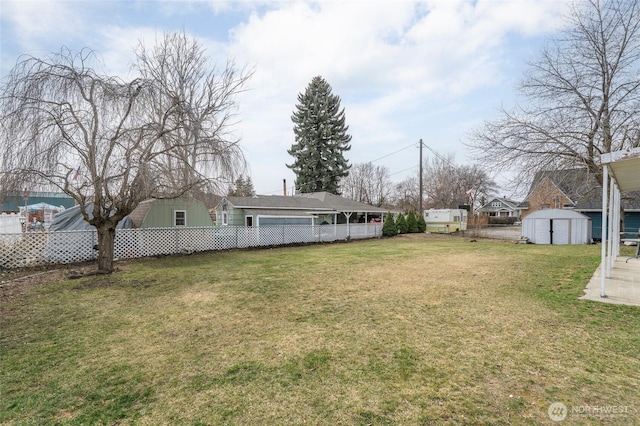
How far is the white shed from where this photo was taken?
15680 mm

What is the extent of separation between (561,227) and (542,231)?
33.3 inches

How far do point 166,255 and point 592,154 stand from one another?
1677 centimetres

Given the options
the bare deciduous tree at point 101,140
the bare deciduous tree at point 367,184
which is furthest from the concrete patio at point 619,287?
the bare deciduous tree at point 367,184

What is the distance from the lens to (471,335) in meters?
3.63

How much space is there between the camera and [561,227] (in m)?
15.8

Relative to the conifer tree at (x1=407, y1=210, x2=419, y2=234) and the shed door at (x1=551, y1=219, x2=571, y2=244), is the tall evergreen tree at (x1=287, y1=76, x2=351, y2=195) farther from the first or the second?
the shed door at (x1=551, y1=219, x2=571, y2=244)

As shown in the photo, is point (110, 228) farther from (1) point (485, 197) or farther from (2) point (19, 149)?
(1) point (485, 197)

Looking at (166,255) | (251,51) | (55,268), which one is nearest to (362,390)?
(55,268)

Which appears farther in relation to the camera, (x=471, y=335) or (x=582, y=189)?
(x=582, y=189)

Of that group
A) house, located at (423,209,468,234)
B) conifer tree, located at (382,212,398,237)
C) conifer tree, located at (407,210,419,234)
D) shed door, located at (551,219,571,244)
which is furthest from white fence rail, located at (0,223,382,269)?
house, located at (423,209,468,234)

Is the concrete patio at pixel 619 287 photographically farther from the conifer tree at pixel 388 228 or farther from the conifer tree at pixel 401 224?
the conifer tree at pixel 401 224

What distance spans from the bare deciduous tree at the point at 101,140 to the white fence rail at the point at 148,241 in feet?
7.29

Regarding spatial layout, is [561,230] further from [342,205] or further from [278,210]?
[278,210]

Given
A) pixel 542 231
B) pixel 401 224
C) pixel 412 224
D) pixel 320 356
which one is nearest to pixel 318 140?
pixel 401 224
